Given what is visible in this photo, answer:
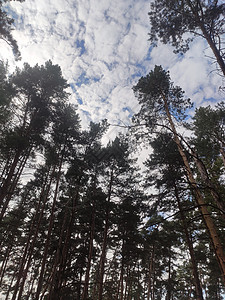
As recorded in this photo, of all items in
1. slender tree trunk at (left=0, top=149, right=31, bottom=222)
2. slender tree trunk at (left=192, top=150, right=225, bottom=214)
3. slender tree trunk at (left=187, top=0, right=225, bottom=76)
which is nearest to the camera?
slender tree trunk at (left=192, top=150, right=225, bottom=214)

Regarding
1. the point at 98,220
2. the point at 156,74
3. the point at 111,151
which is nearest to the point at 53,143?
the point at 111,151

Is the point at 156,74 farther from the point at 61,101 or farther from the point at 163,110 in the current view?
the point at 61,101

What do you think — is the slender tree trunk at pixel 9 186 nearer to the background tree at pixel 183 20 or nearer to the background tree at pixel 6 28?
the background tree at pixel 6 28

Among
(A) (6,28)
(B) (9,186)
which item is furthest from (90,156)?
(A) (6,28)

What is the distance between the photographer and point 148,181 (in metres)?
11.4

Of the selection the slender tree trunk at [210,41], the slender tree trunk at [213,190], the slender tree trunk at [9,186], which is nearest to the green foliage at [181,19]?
the slender tree trunk at [210,41]

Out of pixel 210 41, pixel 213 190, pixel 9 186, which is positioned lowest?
pixel 213 190

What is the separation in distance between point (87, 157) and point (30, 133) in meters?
4.88

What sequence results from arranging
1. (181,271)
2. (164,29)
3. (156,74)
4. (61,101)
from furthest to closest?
(181,271) < (61,101) < (156,74) < (164,29)

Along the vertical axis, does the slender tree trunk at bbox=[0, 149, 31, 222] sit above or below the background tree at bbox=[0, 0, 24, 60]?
below

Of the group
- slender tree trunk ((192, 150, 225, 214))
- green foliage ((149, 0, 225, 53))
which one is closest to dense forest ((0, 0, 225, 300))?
green foliage ((149, 0, 225, 53))

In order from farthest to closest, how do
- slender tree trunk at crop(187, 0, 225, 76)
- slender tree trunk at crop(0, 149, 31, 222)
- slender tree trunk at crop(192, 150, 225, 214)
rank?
slender tree trunk at crop(0, 149, 31, 222) → slender tree trunk at crop(187, 0, 225, 76) → slender tree trunk at crop(192, 150, 225, 214)

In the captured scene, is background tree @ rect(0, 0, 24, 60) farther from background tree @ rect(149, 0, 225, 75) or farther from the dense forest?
background tree @ rect(149, 0, 225, 75)

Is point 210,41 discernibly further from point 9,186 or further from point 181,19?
point 9,186
